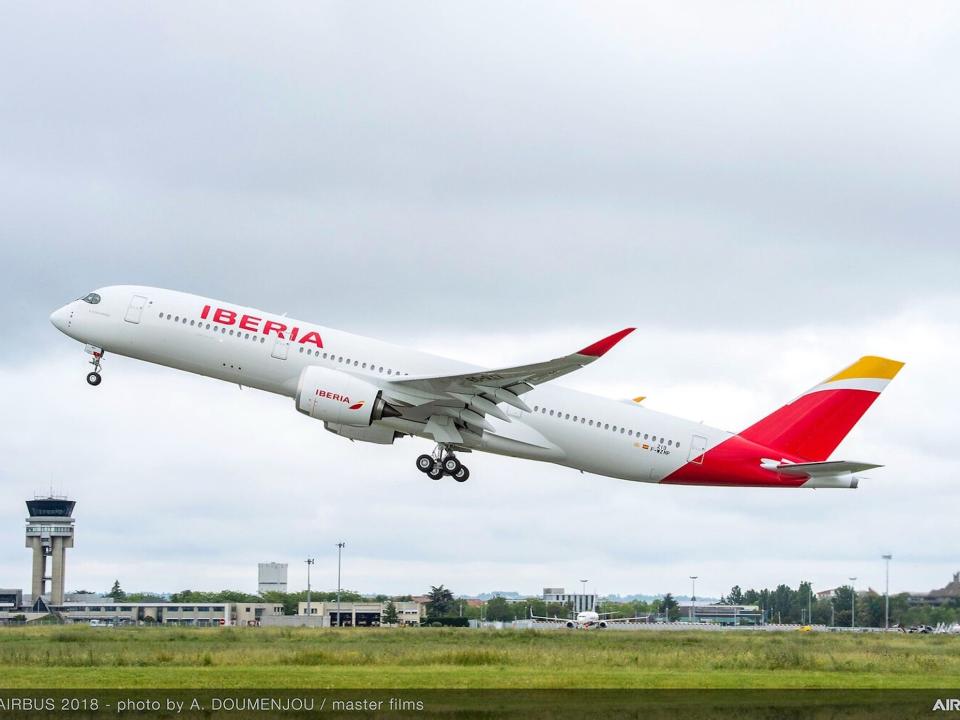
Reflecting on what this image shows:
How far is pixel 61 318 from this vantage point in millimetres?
45969

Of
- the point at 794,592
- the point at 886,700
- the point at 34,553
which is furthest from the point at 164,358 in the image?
the point at 34,553

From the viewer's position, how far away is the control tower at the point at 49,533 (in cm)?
15012

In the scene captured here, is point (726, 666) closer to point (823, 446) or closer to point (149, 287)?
point (823, 446)

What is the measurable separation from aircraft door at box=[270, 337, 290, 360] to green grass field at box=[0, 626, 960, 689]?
31.8ft

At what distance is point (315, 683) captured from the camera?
2905cm

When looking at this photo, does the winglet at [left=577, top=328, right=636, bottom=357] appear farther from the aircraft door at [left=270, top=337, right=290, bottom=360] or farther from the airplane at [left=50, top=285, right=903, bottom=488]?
the aircraft door at [left=270, top=337, right=290, bottom=360]

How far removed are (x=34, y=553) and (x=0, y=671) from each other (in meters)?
129

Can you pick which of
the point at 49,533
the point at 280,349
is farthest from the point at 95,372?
the point at 49,533

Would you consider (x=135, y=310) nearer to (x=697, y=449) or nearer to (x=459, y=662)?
(x=459, y=662)

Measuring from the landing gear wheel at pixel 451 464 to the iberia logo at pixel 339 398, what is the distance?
164 inches

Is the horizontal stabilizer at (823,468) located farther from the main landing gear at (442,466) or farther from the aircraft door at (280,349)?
the aircraft door at (280,349)

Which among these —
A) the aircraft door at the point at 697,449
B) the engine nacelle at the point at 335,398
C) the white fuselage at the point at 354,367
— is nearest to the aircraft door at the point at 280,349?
the white fuselage at the point at 354,367

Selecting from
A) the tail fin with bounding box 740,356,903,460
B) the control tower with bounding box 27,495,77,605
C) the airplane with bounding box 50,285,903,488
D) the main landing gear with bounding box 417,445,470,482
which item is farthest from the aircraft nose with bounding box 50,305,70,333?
the control tower with bounding box 27,495,77,605

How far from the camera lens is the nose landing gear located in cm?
4591
